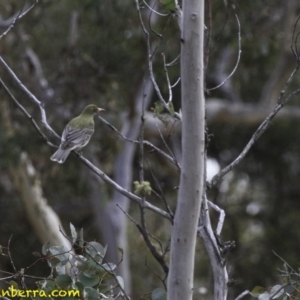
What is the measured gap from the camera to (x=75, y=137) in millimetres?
5242

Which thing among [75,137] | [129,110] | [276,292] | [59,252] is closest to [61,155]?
[75,137]

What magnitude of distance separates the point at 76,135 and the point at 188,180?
2841 millimetres

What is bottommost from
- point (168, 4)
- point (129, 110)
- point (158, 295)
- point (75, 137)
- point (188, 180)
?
→ point (158, 295)

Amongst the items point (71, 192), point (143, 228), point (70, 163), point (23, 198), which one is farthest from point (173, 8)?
point (71, 192)

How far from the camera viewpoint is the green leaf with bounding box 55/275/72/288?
113 inches

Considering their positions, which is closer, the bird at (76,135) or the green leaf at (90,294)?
the green leaf at (90,294)

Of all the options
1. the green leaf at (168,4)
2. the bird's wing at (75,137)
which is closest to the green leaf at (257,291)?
the green leaf at (168,4)

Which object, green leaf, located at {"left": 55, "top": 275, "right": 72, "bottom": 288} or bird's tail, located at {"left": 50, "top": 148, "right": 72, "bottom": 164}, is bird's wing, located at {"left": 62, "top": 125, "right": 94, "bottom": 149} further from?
green leaf, located at {"left": 55, "top": 275, "right": 72, "bottom": 288}

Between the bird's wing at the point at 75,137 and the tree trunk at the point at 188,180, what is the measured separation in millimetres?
2389

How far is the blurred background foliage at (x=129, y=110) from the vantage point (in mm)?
8570

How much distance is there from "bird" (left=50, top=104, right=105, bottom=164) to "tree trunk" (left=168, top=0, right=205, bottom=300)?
7.33 feet

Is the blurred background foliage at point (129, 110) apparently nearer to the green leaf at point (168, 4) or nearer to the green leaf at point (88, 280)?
the green leaf at point (88, 280)

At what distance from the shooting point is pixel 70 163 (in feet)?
29.0

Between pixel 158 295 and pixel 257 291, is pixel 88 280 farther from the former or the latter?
pixel 257 291
